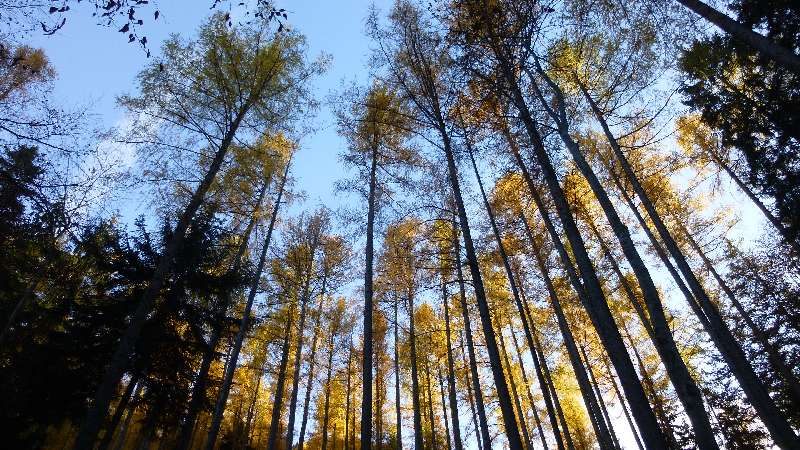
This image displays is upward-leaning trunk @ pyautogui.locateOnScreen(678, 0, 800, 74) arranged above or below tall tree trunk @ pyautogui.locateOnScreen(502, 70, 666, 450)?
above

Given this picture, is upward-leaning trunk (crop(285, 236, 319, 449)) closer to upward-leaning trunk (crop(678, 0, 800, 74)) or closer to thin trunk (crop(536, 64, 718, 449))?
thin trunk (crop(536, 64, 718, 449))

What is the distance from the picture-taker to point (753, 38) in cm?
559

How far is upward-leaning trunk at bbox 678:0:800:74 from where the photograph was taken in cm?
527

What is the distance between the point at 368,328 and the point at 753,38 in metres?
8.47

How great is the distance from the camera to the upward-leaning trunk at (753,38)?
5.27 metres

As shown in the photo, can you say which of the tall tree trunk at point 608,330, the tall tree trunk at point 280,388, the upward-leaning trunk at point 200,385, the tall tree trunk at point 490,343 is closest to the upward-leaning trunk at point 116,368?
the upward-leaning trunk at point 200,385

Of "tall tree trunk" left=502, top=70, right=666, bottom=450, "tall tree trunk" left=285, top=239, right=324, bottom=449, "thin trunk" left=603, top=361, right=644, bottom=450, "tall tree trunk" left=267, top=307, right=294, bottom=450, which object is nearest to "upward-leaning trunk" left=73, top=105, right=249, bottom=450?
"tall tree trunk" left=267, top=307, right=294, bottom=450

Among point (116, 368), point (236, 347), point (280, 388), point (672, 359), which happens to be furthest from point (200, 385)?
point (672, 359)

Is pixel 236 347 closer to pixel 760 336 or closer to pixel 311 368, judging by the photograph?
pixel 311 368

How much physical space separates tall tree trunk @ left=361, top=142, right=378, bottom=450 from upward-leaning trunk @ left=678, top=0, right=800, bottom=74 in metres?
7.99

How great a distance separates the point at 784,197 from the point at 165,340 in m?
14.7

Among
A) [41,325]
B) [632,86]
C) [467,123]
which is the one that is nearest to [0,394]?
[41,325]

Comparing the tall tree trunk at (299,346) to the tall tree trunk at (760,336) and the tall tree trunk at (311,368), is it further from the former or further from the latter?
the tall tree trunk at (760,336)

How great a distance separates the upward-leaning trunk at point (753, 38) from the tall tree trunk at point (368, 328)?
7.99 metres
